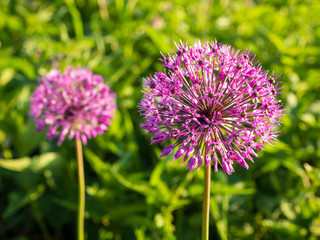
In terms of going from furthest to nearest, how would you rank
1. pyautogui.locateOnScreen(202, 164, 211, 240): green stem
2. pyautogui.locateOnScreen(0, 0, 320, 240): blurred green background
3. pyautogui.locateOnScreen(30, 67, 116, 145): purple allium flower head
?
pyautogui.locateOnScreen(0, 0, 320, 240): blurred green background, pyautogui.locateOnScreen(30, 67, 116, 145): purple allium flower head, pyautogui.locateOnScreen(202, 164, 211, 240): green stem

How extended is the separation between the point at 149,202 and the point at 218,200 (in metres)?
0.72

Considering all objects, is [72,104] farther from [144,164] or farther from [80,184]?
[144,164]

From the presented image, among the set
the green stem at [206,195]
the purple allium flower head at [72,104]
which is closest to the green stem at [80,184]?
the purple allium flower head at [72,104]

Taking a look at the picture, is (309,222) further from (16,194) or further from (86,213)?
(16,194)

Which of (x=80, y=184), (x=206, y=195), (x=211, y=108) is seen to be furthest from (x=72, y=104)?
(x=206, y=195)

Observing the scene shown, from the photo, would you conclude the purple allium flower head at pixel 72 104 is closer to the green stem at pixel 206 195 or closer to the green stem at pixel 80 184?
the green stem at pixel 80 184

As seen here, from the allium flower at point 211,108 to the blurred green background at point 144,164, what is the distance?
776mm

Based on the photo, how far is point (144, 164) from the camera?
14.5 ft

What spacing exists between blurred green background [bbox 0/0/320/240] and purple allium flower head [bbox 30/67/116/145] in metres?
0.50

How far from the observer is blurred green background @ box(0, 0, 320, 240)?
3225 millimetres

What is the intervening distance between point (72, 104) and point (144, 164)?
1640 mm

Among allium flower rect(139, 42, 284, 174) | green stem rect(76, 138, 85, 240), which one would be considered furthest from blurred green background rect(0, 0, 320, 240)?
allium flower rect(139, 42, 284, 174)

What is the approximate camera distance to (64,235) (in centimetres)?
442

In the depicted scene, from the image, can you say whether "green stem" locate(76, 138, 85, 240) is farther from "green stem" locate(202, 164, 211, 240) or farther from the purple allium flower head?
"green stem" locate(202, 164, 211, 240)
